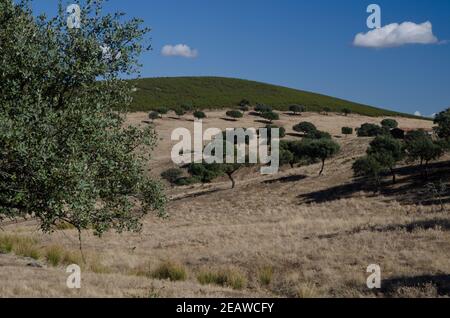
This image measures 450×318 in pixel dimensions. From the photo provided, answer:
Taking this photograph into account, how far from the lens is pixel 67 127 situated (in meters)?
14.5

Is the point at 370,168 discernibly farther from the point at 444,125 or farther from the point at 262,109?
the point at 262,109

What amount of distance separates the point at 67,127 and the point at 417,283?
1253cm

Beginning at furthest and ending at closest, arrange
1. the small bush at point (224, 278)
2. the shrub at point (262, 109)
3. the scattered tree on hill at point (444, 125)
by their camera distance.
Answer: the shrub at point (262, 109), the scattered tree on hill at point (444, 125), the small bush at point (224, 278)

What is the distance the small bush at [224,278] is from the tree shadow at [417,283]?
5266 mm

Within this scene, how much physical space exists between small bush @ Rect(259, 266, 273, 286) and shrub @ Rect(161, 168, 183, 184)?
64.6 meters

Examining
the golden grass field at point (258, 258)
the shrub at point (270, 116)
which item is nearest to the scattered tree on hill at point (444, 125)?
the golden grass field at point (258, 258)

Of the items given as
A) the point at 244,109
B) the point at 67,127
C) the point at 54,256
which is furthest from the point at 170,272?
the point at 244,109

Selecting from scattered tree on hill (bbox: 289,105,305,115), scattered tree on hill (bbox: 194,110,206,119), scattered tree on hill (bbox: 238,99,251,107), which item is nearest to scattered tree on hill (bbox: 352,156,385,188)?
scattered tree on hill (bbox: 194,110,206,119)

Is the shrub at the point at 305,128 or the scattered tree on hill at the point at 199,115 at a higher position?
the scattered tree on hill at the point at 199,115

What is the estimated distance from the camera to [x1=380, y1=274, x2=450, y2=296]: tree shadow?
55.0ft

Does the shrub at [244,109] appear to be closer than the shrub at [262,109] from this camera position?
No

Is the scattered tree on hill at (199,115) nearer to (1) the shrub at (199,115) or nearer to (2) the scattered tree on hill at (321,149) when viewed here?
(1) the shrub at (199,115)

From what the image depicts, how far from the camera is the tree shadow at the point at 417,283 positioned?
16769 millimetres

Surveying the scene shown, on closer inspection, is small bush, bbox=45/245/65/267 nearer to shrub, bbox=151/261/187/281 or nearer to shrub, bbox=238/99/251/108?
shrub, bbox=151/261/187/281
